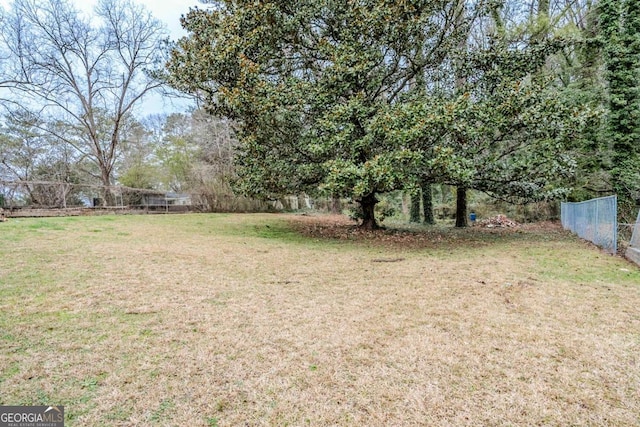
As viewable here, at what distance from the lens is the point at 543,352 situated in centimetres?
254

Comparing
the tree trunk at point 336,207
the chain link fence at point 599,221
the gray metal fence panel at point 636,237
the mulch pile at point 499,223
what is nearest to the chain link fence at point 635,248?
the gray metal fence panel at point 636,237

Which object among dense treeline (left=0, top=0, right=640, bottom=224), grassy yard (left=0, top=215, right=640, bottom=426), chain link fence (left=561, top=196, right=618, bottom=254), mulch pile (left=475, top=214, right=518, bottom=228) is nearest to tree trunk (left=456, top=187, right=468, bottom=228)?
dense treeline (left=0, top=0, right=640, bottom=224)

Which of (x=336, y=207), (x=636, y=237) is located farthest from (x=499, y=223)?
(x=336, y=207)

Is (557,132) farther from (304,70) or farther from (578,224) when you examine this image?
(304,70)

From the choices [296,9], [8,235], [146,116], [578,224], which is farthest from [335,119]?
[146,116]

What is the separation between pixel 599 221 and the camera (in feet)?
23.9

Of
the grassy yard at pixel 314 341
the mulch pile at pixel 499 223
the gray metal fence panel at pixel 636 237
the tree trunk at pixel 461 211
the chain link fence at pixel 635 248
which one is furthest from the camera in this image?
the mulch pile at pixel 499 223

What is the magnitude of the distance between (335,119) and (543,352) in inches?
232

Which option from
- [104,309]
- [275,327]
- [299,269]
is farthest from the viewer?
[299,269]

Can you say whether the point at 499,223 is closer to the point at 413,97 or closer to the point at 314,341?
the point at 413,97

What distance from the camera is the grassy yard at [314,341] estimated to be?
1897 millimetres

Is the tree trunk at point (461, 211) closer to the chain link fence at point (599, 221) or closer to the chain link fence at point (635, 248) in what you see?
the chain link fence at point (599, 221)

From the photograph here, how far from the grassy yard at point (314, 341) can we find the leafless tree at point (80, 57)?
43.0ft

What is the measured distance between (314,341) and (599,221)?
7.73m
